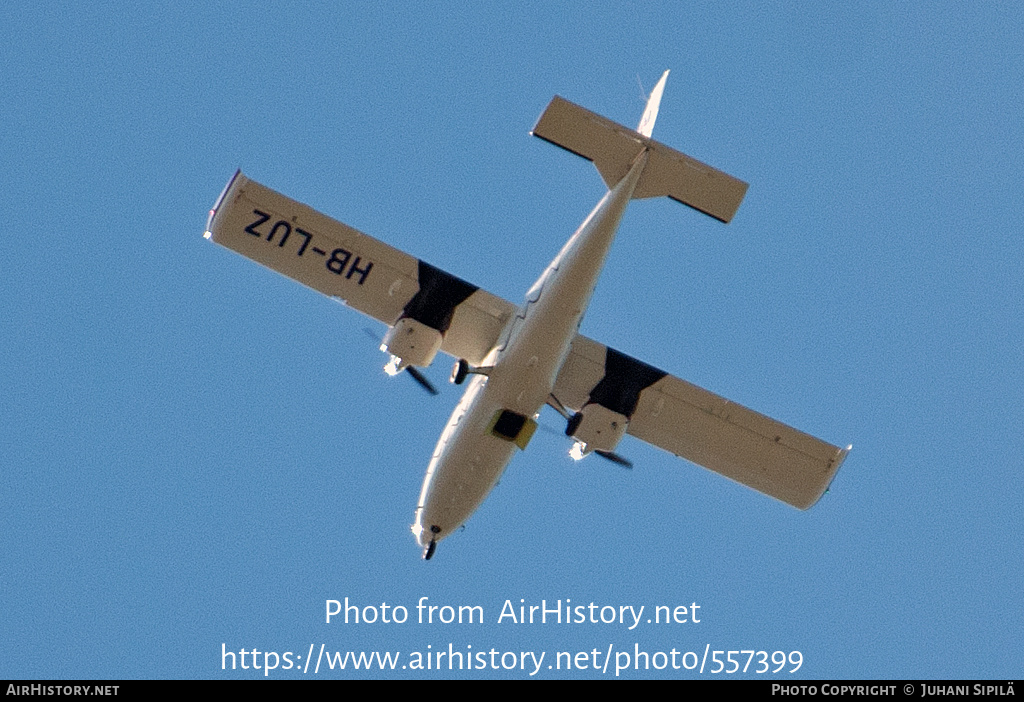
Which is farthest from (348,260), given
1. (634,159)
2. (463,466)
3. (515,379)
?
(634,159)

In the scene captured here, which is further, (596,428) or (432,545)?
(432,545)

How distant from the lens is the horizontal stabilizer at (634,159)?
99.5ft

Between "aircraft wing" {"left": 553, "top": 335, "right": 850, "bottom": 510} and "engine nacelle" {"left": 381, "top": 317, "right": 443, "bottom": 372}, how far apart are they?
2.90 m

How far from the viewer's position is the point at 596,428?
32.3m

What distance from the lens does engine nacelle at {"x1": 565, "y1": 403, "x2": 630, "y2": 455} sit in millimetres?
32156

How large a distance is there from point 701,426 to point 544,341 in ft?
17.2

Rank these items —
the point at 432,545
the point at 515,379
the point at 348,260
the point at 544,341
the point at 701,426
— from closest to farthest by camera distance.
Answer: the point at 544,341
the point at 515,379
the point at 348,260
the point at 432,545
the point at 701,426

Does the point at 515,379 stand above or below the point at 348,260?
below

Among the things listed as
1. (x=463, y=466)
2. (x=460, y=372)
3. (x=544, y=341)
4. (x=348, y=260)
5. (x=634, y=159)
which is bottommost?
(x=463, y=466)

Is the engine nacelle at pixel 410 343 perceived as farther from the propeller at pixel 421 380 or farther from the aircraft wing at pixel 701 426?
the aircraft wing at pixel 701 426

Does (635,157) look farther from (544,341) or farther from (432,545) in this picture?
(432,545)

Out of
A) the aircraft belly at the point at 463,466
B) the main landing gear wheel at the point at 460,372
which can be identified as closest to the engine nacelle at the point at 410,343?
the aircraft belly at the point at 463,466

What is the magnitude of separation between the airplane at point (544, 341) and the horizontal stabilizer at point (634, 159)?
1.0 inches
